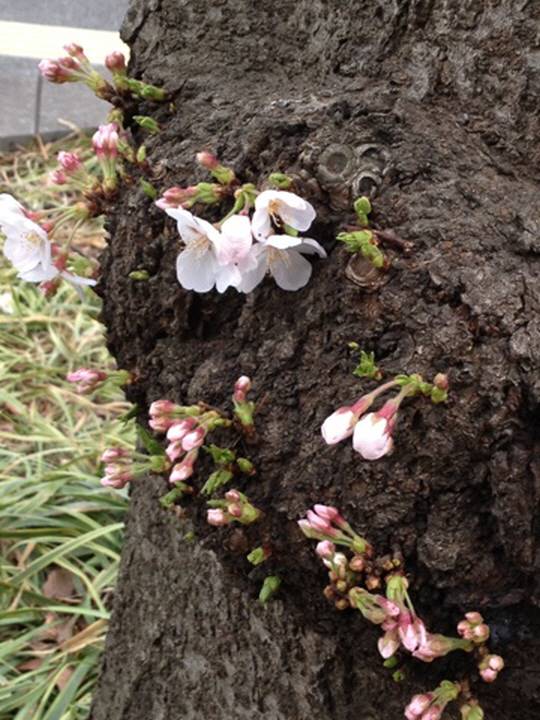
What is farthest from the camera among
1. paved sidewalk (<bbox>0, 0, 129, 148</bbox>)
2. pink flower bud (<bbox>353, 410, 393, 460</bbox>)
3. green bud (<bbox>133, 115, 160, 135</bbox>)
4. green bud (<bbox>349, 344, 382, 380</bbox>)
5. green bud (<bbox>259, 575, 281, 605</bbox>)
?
paved sidewalk (<bbox>0, 0, 129, 148</bbox>)

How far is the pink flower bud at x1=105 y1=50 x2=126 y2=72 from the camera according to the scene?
55.2 inches

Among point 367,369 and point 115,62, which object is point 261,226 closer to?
point 367,369

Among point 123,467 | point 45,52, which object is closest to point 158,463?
point 123,467

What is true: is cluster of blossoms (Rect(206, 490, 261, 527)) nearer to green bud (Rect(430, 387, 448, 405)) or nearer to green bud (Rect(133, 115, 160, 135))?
green bud (Rect(430, 387, 448, 405))

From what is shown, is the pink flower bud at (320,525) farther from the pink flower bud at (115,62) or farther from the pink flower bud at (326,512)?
the pink flower bud at (115,62)

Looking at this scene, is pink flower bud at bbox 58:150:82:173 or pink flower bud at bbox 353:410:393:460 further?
pink flower bud at bbox 58:150:82:173

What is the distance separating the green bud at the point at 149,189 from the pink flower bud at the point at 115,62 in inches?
7.1

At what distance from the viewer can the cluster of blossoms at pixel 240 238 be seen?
3.76 feet

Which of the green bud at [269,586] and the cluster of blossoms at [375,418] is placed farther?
the green bud at [269,586]

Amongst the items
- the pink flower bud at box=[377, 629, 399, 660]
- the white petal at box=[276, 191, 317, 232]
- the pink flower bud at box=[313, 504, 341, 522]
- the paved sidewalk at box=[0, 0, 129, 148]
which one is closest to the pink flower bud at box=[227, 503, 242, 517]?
the pink flower bud at box=[313, 504, 341, 522]

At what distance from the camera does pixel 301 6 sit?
148cm

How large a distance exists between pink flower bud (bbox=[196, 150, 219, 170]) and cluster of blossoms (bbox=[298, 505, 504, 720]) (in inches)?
16.0

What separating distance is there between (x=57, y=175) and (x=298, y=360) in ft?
1.32

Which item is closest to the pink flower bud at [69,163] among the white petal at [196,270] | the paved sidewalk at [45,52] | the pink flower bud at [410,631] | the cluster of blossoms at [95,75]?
the cluster of blossoms at [95,75]
